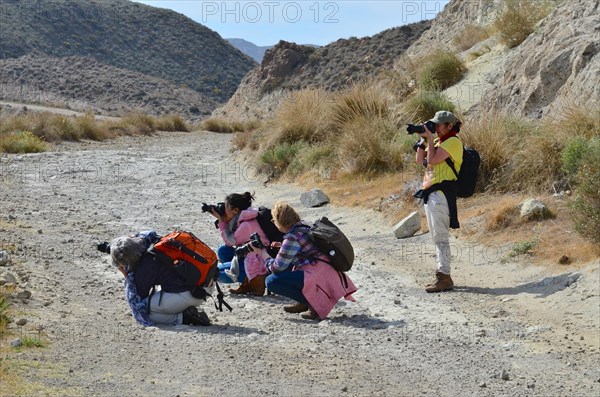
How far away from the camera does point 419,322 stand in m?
8.15

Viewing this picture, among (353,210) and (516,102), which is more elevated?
(516,102)

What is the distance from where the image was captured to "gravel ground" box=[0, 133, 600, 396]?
20.4 feet

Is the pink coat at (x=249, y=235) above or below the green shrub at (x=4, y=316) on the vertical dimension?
above

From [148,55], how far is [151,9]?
37.0 ft

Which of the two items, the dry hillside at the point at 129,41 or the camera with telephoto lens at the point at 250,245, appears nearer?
the camera with telephoto lens at the point at 250,245

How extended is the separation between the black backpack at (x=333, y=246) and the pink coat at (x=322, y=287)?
0.28ft

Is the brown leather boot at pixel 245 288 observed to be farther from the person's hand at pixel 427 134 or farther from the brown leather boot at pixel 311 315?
the person's hand at pixel 427 134

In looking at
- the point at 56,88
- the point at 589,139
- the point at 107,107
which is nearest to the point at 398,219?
the point at 589,139

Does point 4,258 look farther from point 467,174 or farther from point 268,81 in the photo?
point 268,81

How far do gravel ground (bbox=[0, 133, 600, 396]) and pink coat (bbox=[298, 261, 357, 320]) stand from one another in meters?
0.17

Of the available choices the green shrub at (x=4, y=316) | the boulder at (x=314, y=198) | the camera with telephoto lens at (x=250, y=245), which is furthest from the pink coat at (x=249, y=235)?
the boulder at (x=314, y=198)

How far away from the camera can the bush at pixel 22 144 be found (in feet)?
78.7

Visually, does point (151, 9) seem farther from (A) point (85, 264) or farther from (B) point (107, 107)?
(A) point (85, 264)

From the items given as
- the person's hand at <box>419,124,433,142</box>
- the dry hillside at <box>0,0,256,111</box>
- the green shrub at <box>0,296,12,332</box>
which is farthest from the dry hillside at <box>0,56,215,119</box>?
the green shrub at <box>0,296,12,332</box>
